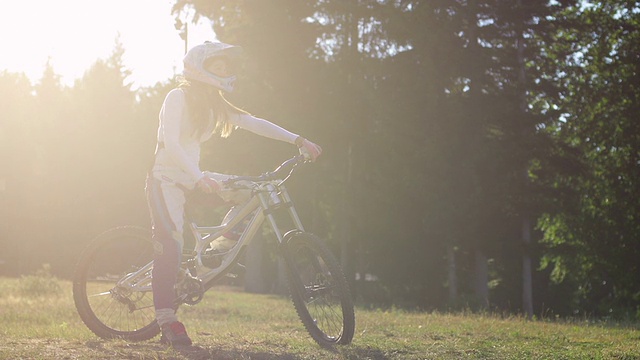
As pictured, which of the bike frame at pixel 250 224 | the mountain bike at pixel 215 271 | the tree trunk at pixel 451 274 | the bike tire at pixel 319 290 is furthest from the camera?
the tree trunk at pixel 451 274

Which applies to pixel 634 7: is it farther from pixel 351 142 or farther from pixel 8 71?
pixel 8 71

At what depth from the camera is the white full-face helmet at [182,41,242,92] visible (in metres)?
7.29

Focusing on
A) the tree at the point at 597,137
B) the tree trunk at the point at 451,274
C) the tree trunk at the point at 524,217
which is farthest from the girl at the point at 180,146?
the tree trunk at the point at 451,274

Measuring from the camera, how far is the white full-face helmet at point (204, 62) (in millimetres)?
7285

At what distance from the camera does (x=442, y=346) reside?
25.3ft

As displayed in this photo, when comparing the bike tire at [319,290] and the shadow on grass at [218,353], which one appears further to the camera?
the bike tire at [319,290]

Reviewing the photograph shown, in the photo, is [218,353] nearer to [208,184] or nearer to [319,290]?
[319,290]

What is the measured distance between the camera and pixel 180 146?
7.09 meters

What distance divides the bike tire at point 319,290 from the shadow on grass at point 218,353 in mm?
152

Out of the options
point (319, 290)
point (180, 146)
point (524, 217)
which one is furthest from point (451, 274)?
point (180, 146)

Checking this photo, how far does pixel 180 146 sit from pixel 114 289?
164cm

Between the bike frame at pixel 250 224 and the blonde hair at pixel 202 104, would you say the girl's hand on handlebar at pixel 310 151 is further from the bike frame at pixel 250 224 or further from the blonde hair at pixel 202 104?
the blonde hair at pixel 202 104

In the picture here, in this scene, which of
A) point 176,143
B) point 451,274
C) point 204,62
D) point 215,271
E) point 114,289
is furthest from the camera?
point 451,274

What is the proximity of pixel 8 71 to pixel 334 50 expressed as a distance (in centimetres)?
2562
